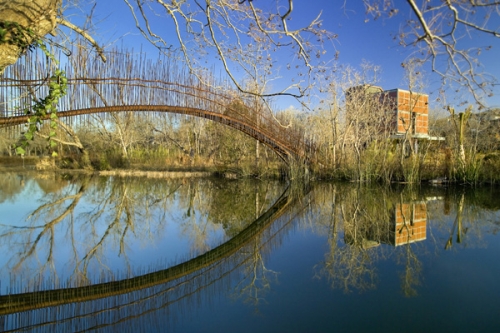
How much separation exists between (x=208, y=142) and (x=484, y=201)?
17.4 metres

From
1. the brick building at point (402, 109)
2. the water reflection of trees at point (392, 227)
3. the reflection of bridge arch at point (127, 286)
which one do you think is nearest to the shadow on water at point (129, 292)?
the reflection of bridge arch at point (127, 286)

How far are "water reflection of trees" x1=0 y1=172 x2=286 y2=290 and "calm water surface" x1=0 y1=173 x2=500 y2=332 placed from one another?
28 mm

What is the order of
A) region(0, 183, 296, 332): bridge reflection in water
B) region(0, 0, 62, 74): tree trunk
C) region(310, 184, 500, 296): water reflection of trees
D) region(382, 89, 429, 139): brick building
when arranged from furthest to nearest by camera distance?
region(382, 89, 429, 139): brick building → region(310, 184, 500, 296): water reflection of trees → region(0, 0, 62, 74): tree trunk → region(0, 183, 296, 332): bridge reflection in water

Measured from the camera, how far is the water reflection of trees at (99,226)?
13.2ft

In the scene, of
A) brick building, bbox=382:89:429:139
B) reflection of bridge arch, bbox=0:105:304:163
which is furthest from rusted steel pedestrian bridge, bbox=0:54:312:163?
brick building, bbox=382:89:429:139

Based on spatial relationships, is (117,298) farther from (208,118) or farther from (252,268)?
(208,118)

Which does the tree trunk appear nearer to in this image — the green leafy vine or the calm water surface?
the green leafy vine

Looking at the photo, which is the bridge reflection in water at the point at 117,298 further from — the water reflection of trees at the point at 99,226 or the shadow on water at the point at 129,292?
the water reflection of trees at the point at 99,226

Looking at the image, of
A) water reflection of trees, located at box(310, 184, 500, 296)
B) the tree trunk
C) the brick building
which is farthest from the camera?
the brick building

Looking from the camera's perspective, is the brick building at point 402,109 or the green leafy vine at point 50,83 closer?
the green leafy vine at point 50,83

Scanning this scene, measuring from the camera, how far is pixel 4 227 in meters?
6.05

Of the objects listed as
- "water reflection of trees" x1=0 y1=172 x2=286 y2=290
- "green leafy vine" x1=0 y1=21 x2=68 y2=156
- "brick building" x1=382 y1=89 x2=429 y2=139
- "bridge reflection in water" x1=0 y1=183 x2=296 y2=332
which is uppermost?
"brick building" x1=382 y1=89 x2=429 y2=139

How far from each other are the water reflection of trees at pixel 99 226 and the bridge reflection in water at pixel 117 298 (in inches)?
11.9

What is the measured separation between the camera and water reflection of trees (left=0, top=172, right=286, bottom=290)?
4.03m
